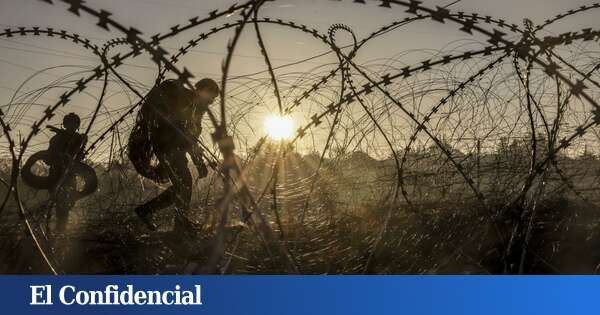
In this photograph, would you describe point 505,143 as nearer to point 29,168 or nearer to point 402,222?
point 402,222

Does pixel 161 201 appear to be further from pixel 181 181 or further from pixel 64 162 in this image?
pixel 64 162

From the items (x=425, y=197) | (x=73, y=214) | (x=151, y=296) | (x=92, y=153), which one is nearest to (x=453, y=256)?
(x=425, y=197)

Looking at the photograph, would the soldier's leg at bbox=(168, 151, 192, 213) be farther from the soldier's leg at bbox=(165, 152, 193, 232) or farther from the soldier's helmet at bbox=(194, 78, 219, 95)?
the soldier's helmet at bbox=(194, 78, 219, 95)

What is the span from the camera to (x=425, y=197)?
17.3 ft

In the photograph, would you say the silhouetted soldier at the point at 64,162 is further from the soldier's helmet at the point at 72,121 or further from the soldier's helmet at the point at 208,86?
the soldier's helmet at the point at 208,86

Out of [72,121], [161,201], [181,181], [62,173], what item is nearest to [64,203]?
[62,173]

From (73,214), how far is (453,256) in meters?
3.28

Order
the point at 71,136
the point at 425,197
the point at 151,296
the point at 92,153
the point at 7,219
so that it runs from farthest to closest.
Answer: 1. the point at 71,136
2. the point at 7,219
3. the point at 425,197
4. the point at 92,153
5. the point at 151,296

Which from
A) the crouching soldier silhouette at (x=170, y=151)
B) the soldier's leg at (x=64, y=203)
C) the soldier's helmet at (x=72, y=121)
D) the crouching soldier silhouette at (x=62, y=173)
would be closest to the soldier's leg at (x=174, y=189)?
the crouching soldier silhouette at (x=170, y=151)

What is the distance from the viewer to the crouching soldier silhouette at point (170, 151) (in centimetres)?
553

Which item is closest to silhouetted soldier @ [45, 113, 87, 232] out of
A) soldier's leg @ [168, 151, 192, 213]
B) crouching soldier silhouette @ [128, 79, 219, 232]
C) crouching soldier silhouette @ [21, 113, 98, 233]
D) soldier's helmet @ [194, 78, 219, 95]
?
crouching soldier silhouette @ [21, 113, 98, 233]

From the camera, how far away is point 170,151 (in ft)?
20.6

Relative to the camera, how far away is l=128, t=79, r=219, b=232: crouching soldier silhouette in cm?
553

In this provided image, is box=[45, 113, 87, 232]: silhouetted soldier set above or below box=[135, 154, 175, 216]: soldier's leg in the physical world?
above
